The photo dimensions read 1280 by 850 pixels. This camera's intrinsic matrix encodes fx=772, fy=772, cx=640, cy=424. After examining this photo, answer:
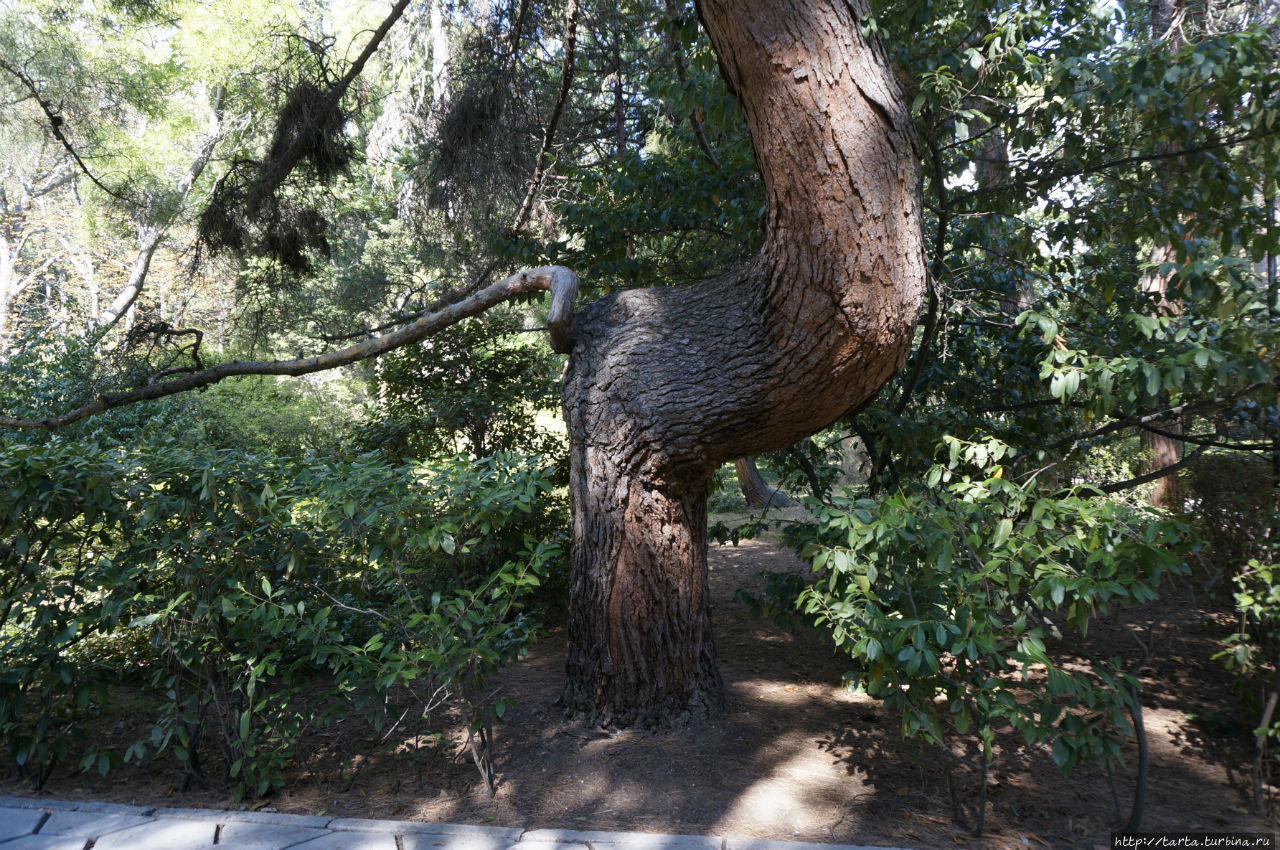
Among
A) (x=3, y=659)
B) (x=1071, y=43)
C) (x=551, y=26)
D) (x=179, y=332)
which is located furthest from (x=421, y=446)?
(x=1071, y=43)

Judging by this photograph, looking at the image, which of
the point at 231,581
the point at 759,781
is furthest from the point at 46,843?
the point at 759,781

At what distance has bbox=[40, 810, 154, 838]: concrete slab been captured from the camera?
2.89 metres

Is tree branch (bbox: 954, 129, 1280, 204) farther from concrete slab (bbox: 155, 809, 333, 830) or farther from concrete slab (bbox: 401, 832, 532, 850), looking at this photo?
concrete slab (bbox: 155, 809, 333, 830)

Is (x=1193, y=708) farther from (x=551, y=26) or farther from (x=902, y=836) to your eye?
(x=551, y=26)

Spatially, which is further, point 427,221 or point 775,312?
point 427,221

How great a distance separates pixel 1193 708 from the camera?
4406mm

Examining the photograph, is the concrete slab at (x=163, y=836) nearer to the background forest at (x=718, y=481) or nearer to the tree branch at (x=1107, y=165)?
the background forest at (x=718, y=481)

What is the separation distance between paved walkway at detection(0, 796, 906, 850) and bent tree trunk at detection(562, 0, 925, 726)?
108 centimetres

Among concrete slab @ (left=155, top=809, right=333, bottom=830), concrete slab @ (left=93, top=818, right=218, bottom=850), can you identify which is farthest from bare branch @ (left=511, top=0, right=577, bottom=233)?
concrete slab @ (left=93, top=818, right=218, bottom=850)

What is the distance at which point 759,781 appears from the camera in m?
3.42

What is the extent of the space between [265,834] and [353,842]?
0.36 meters

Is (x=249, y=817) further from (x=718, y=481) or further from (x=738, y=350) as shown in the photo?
(x=718, y=481)

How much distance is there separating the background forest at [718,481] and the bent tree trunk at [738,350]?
18.2 inches

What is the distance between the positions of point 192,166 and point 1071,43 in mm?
19549
